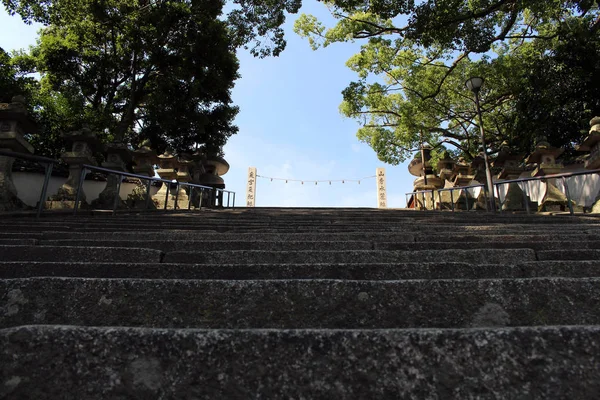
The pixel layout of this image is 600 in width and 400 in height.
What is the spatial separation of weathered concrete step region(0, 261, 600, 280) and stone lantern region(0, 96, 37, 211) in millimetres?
5226

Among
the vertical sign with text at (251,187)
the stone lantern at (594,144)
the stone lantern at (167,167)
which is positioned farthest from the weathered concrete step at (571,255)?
the vertical sign with text at (251,187)

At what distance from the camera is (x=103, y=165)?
31.8ft

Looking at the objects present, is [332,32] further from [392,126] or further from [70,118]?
[70,118]

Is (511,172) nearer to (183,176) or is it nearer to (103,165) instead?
(183,176)

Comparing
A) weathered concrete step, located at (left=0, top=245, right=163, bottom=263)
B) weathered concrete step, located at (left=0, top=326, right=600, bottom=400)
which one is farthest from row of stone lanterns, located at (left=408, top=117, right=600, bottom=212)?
weathered concrete step, located at (left=0, top=326, right=600, bottom=400)

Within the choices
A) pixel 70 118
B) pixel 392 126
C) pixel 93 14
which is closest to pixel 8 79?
pixel 70 118

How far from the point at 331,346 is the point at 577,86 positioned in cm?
1607

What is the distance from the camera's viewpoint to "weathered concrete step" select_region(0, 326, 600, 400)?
95 cm

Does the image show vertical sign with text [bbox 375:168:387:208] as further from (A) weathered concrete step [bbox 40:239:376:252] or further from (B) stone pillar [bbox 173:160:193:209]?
(A) weathered concrete step [bbox 40:239:376:252]

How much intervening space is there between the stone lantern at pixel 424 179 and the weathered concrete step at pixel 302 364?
1256 centimetres

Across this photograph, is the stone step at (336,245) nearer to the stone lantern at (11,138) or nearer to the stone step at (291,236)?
the stone step at (291,236)

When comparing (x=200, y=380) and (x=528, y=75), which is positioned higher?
(x=528, y=75)

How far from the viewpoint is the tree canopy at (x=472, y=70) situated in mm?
9656

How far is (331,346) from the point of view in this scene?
3.40ft
